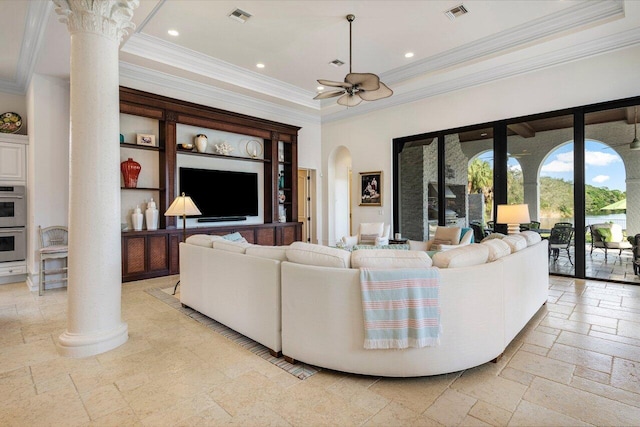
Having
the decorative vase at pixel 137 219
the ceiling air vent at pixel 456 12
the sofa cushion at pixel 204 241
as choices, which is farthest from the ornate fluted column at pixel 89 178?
the ceiling air vent at pixel 456 12

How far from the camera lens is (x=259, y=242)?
6770 mm

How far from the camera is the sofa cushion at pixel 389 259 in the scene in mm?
2199

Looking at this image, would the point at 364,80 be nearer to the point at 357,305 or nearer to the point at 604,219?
the point at 357,305

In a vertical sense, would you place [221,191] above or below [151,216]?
above

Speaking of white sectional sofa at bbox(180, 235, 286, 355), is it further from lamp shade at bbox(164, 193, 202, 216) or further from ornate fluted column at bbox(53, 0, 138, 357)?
ornate fluted column at bbox(53, 0, 138, 357)

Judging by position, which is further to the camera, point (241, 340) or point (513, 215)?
point (513, 215)

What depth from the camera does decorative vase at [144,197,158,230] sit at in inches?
210

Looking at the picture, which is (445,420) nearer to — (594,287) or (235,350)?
(235,350)

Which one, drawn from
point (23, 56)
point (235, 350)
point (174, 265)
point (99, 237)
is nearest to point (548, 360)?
point (235, 350)

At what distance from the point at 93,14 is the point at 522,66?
5.74 metres

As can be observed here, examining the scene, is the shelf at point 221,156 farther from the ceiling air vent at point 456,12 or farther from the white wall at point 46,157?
the ceiling air vent at point 456,12

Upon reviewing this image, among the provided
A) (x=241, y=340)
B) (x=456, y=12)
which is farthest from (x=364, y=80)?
(x=241, y=340)

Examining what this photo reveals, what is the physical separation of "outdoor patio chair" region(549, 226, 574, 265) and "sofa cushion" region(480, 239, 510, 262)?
3225 millimetres

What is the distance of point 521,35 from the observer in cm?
459
